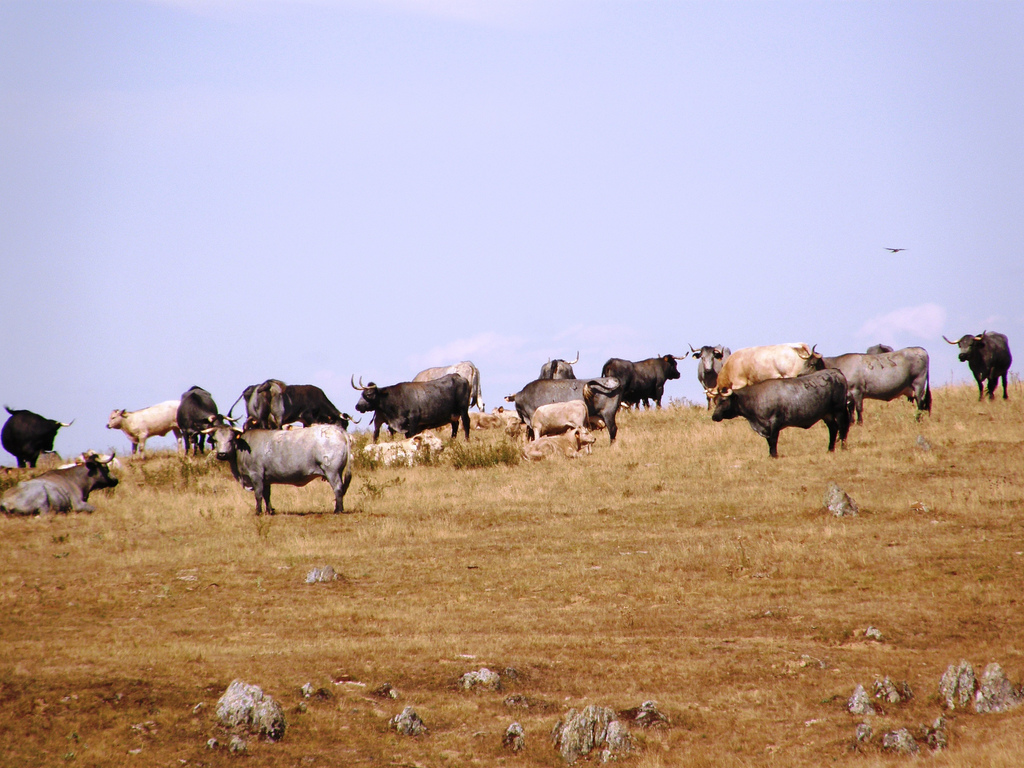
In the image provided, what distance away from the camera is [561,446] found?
82.0ft

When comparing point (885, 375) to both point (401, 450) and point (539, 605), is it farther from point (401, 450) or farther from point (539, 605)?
point (539, 605)

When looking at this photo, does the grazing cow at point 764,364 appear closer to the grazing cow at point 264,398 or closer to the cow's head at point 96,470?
the grazing cow at point 264,398

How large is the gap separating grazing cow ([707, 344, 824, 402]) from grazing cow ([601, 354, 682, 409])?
11.6ft

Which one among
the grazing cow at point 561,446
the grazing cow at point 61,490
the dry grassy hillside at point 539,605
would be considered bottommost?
the dry grassy hillside at point 539,605

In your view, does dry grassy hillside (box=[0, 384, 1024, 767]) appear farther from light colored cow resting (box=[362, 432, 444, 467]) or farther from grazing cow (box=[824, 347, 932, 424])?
grazing cow (box=[824, 347, 932, 424])

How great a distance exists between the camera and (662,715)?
9.35 meters

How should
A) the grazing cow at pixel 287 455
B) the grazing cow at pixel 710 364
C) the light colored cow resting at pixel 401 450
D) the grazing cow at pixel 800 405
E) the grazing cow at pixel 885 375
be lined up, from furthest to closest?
1. the grazing cow at pixel 710 364
2. the grazing cow at pixel 885 375
3. the light colored cow resting at pixel 401 450
4. the grazing cow at pixel 800 405
5. the grazing cow at pixel 287 455

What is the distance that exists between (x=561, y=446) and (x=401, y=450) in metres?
3.79

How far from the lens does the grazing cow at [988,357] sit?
2812cm

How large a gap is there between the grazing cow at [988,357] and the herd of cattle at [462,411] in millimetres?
31

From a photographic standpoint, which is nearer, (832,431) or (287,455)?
(287,455)

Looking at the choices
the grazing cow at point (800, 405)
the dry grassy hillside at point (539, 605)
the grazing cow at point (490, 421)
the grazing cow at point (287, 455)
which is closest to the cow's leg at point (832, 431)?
the grazing cow at point (800, 405)

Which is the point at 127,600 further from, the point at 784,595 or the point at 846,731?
the point at 846,731

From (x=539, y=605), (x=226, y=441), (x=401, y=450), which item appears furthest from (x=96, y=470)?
(x=539, y=605)
